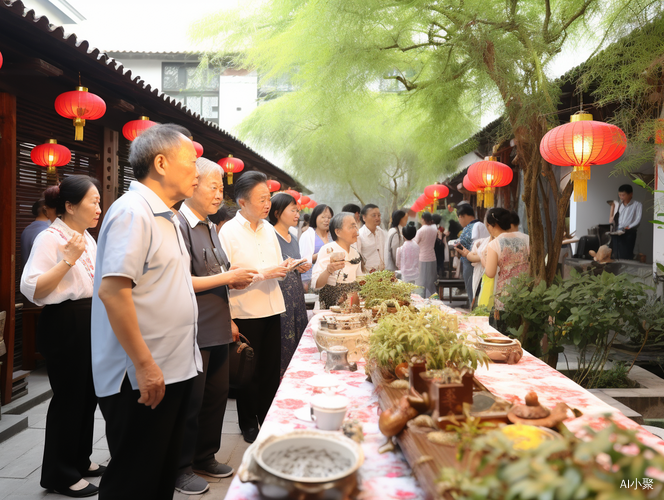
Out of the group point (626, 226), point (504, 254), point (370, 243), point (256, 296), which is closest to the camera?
point (256, 296)

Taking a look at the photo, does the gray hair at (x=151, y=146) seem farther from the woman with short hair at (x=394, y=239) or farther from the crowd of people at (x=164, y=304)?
the woman with short hair at (x=394, y=239)

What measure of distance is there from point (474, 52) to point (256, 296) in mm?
3581

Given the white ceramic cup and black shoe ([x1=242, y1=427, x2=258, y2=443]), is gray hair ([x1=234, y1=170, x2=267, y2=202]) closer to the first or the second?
black shoe ([x1=242, y1=427, x2=258, y2=443])

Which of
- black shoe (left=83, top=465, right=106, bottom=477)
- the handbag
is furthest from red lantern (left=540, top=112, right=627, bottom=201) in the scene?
black shoe (left=83, top=465, right=106, bottom=477)

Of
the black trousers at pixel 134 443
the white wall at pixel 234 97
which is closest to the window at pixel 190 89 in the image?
the white wall at pixel 234 97

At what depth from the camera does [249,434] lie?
3.67 m

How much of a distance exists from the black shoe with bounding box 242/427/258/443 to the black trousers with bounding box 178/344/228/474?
541 mm

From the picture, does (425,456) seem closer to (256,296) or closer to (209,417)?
(209,417)

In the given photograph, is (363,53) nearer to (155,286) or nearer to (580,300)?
(580,300)

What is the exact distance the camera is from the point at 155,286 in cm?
192

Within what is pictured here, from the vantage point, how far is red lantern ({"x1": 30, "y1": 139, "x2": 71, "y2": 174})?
5387mm

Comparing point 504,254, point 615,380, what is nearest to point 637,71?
point 504,254

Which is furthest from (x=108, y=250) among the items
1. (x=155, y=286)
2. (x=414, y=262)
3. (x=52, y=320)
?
(x=414, y=262)

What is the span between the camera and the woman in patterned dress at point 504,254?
4.85 meters
